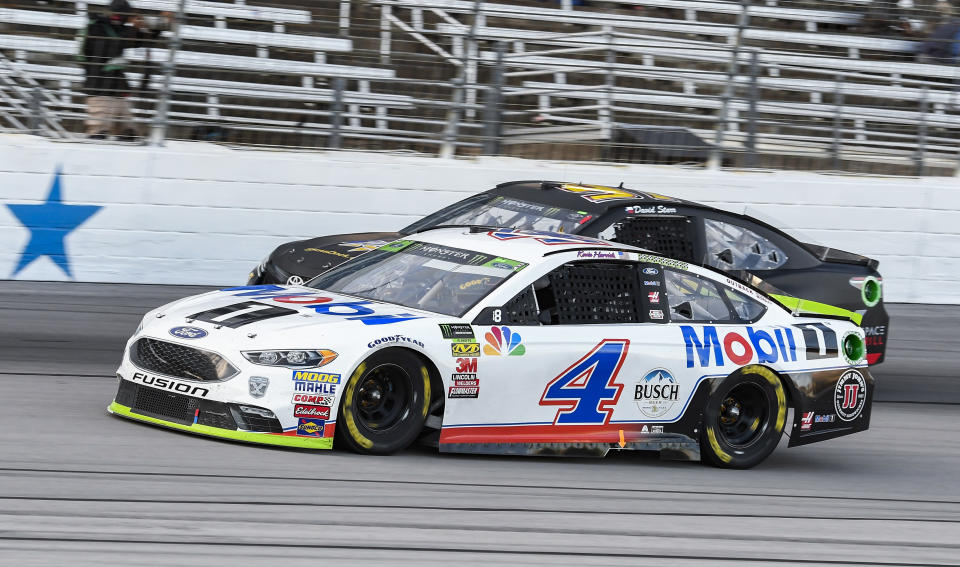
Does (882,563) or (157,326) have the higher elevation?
(157,326)

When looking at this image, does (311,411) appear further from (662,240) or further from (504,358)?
(662,240)

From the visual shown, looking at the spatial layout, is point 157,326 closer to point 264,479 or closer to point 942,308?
point 264,479

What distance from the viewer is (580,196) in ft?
30.4

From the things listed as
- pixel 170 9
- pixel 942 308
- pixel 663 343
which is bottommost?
pixel 942 308

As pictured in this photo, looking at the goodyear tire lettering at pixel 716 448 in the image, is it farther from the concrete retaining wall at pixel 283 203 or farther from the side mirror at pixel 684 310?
the concrete retaining wall at pixel 283 203

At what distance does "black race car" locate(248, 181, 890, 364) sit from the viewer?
356 inches

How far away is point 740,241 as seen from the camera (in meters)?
9.55

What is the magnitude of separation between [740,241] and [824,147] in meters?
5.83

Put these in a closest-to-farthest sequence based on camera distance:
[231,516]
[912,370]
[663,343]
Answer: [231,516], [663,343], [912,370]

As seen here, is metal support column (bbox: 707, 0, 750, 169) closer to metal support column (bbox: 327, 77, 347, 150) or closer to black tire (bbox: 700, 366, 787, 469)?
metal support column (bbox: 327, 77, 347, 150)

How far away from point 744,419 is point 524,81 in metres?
7.12

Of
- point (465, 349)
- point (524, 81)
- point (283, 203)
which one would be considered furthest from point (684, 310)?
point (524, 81)

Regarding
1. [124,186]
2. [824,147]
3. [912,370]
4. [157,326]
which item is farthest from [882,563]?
[824,147]

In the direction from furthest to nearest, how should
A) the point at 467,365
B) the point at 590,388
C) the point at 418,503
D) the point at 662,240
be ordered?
the point at 662,240 < the point at 590,388 < the point at 467,365 < the point at 418,503
